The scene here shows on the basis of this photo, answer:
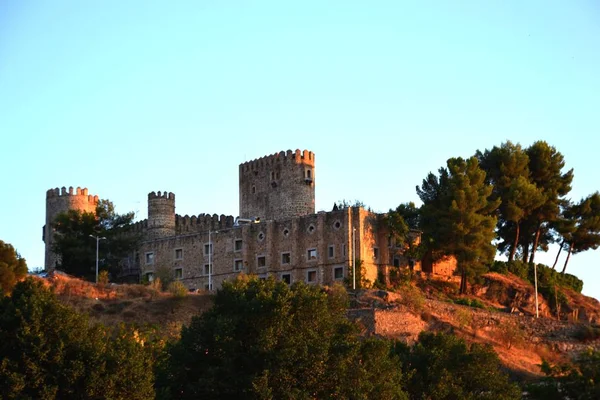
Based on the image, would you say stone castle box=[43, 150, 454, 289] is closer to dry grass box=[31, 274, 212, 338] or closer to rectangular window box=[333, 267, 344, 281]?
rectangular window box=[333, 267, 344, 281]

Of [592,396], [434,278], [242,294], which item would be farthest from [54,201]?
[592,396]

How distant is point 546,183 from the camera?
71.6m

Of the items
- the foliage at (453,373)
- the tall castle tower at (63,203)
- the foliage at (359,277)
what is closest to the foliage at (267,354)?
the foliage at (453,373)

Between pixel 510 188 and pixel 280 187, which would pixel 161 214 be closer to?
pixel 280 187

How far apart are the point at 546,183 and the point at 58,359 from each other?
1620 inches

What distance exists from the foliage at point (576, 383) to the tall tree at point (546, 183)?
2998 cm

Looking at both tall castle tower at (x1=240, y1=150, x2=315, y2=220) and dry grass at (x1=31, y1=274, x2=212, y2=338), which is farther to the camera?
tall castle tower at (x1=240, y1=150, x2=315, y2=220)

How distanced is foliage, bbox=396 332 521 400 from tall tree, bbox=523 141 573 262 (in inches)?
993

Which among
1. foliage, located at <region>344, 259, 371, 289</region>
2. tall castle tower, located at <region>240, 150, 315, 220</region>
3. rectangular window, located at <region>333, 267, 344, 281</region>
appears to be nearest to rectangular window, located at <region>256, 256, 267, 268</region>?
rectangular window, located at <region>333, 267, 344, 281</region>

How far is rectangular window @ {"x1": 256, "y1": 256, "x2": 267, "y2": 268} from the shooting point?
220 feet

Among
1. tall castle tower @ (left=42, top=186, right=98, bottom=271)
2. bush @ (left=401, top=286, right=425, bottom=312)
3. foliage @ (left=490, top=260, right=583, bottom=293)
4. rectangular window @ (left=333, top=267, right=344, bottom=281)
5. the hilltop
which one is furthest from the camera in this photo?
tall castle tower @ (left=42, top=186, right=98, bottom=271)

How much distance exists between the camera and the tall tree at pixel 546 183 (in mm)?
70812

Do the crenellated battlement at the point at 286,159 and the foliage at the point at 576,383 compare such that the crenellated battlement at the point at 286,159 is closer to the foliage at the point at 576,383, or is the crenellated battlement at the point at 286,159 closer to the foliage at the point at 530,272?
the foliage at the point at 530,272

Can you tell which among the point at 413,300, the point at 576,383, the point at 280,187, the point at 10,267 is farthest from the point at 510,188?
the point at 576,383
